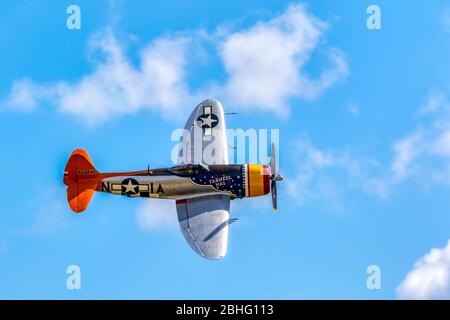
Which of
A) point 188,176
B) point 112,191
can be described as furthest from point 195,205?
point 112,191

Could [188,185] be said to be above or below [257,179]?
below

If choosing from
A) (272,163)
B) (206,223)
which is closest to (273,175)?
(272,163)

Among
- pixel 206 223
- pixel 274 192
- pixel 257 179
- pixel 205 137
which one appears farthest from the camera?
pixel 205 137

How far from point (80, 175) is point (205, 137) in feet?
16.2

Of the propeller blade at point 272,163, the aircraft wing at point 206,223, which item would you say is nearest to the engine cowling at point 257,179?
the propeller blade at point 272,163

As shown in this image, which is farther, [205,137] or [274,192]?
[205,137]

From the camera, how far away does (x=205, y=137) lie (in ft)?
106

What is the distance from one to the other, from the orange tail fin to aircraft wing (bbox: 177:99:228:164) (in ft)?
10.8

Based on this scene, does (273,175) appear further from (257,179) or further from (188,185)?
(188,185)

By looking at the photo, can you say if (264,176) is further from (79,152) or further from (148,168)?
(79,152)

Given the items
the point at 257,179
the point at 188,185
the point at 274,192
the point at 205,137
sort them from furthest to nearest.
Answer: the point at 205,137 < the point at 257,179 < the point at 188,185 < the point at 274,192

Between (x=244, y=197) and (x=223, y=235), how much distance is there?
229cm

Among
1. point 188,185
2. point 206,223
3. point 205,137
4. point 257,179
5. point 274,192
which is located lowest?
point 206,223

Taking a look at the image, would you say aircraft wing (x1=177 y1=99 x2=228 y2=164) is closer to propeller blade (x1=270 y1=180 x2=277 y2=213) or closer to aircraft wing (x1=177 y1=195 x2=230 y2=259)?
aircraft wing (x1=177 y1=195 x2=230 y2=259)
